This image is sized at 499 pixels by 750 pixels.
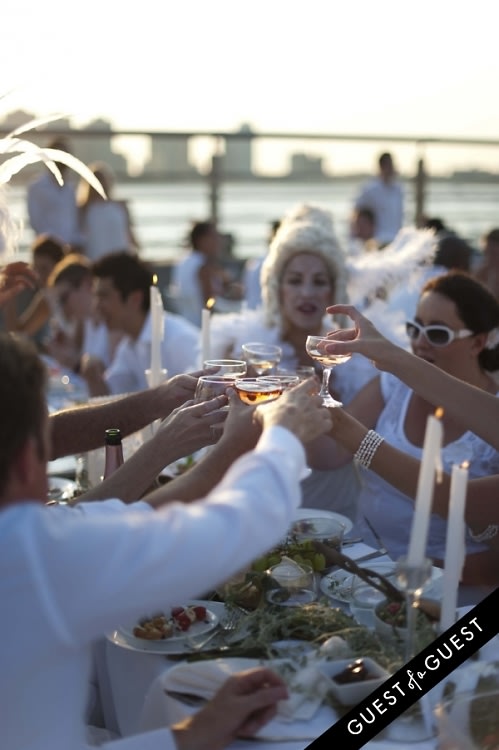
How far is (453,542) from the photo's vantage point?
1.69m

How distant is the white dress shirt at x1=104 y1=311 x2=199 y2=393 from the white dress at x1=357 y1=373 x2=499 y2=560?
1.63 metres

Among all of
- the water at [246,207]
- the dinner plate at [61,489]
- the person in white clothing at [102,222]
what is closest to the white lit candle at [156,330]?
the dinner plate at [61,489]

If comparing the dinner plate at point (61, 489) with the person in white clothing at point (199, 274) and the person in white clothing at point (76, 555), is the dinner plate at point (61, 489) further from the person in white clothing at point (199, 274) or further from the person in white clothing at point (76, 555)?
the person in white clothing at point (199, 274)

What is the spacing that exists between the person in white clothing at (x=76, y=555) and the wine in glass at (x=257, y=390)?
51cm

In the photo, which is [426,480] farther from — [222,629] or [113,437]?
[113,437]

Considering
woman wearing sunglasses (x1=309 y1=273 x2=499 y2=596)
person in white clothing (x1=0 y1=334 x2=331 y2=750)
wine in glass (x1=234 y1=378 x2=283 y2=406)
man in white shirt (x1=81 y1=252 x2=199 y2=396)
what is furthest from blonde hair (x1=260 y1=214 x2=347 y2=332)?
person in white clothing (x1=0 y1=334 x2=331 y2=750)

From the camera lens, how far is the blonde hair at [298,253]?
167 inches

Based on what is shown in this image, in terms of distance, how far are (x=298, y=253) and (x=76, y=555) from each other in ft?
10.1

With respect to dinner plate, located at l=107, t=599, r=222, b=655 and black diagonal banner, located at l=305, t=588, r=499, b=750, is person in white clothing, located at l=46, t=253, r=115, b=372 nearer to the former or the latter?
dinner plate, located at l=107, t=599, r=222, b=655

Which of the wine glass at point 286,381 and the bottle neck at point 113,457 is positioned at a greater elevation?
the wine glass at point 286,381

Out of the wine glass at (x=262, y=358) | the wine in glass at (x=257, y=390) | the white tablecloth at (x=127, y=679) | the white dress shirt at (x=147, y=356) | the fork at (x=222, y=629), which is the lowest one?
the white tablecloth at (x=127, y=679)

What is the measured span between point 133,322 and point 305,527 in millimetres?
2698

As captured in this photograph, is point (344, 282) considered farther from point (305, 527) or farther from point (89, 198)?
point (89, 198)

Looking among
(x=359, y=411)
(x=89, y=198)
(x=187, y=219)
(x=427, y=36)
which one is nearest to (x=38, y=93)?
(x=427, y=36)
